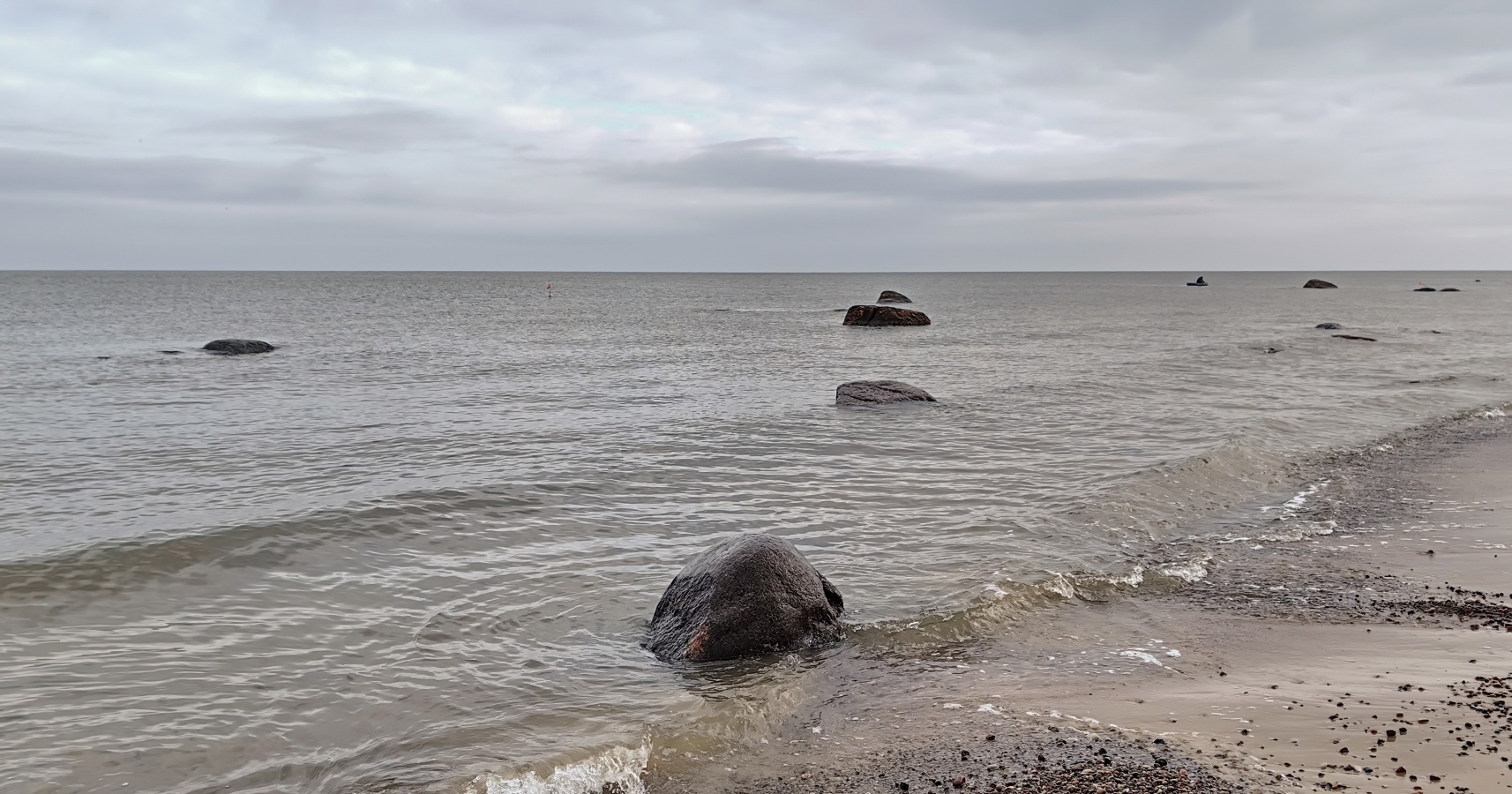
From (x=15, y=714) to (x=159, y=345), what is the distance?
37.2 metres

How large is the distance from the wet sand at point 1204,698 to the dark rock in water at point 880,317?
150ft

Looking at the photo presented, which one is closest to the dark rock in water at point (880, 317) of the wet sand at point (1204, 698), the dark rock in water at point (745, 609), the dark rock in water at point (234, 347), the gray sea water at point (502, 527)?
the gray sea water at point (502, 527)

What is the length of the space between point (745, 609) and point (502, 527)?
4.98 meters

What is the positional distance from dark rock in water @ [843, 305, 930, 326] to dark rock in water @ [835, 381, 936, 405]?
1296 inches

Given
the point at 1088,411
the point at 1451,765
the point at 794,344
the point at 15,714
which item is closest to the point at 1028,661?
the point at 1451,765

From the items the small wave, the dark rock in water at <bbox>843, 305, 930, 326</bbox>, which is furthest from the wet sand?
the dark rock in water at <bbox>843, 305, 930, 326</bbox>

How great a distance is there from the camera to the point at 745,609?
782 cm

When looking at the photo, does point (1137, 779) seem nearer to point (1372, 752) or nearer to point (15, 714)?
point (1372, 752)

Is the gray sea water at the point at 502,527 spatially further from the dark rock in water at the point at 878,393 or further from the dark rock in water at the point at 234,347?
the dark rock in water at the point at 234,347

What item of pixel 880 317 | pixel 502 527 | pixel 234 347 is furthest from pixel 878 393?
pixel 880 317

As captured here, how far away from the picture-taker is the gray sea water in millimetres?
6535

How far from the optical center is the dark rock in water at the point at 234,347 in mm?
34375

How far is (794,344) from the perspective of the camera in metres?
42.8

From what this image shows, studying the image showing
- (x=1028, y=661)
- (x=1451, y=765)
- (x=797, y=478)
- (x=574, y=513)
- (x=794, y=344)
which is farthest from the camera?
(x=794, y=344)
